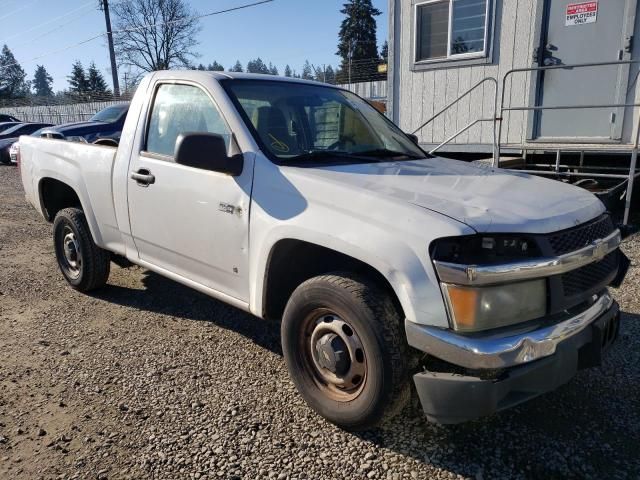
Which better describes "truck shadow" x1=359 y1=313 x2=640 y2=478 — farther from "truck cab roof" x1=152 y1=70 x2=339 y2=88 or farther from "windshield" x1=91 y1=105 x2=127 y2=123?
"windshield" x1=91 y1=105 x2=127 y2=123

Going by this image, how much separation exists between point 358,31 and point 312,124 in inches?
2428

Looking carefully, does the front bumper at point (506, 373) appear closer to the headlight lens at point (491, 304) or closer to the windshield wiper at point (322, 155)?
the headlight lens at point (491, 304)

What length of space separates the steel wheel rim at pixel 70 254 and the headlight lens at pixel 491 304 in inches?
146

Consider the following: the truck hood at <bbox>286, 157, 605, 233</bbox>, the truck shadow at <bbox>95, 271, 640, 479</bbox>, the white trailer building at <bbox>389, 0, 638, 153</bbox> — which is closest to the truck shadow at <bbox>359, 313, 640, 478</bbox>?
the truck shadow at <bbox>95, 271, 640, 479</bbox>

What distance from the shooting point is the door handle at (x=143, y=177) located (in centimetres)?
348

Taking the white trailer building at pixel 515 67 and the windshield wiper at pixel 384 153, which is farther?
the white trailer building at pixel 515 67

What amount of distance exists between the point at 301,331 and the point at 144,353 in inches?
56.0

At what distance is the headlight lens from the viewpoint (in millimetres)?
2074

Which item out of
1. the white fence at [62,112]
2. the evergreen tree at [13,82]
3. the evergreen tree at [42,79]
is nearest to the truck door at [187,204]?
the white fence at [62,112]

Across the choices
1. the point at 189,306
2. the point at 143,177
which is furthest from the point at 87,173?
the point at 189,306

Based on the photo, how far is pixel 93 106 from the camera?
3095 centimetres

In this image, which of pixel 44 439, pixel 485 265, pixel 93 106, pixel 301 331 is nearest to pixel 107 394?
pixel 44 439

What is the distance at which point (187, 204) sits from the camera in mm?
3229

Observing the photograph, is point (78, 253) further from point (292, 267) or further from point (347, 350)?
point (347, 350)
